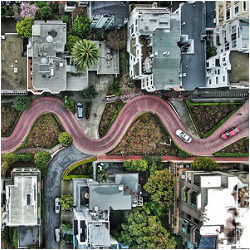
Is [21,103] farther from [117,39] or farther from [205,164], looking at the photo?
[205,164]

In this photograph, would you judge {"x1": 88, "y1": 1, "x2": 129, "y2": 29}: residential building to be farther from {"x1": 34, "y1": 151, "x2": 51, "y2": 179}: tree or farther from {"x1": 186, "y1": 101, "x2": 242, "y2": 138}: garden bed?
{"x1": 34, "y1": 151, "x2": 51, "y2": 179}: tree

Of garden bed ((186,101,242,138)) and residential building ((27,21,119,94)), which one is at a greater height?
residential building ((27,21,119,94))

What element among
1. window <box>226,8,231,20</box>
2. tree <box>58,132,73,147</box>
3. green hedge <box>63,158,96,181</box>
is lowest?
green hedge <box>63,158,96,181</box>

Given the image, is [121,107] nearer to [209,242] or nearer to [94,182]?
[94,182]

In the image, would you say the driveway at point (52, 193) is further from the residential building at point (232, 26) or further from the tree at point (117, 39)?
the residential building at point (232, 26)

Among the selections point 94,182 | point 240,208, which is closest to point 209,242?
point 240,208

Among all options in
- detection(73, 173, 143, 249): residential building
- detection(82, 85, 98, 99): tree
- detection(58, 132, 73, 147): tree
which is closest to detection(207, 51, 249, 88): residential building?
detection(82, 85, 98, 99): tree
